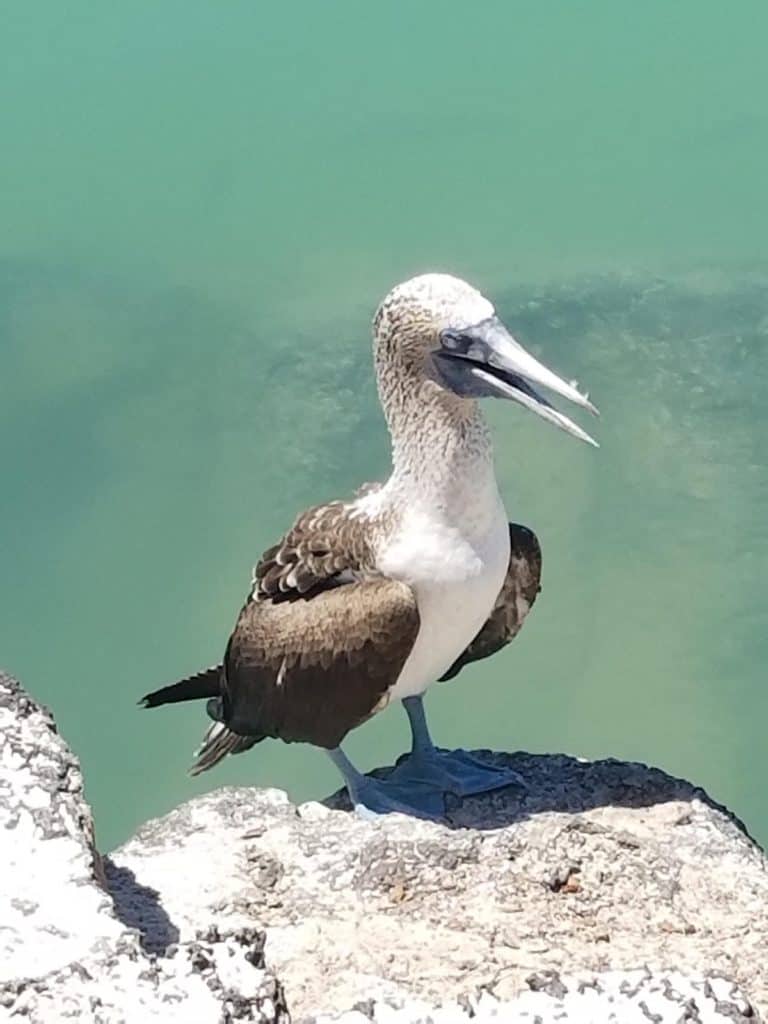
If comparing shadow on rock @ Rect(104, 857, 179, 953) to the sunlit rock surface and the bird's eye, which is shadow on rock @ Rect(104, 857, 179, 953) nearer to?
the sunlit rock surface

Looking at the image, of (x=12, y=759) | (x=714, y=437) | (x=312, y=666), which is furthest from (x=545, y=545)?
(x=12, y=759)

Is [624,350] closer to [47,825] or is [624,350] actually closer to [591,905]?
[591,905]

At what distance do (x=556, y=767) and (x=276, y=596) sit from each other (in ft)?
3.04

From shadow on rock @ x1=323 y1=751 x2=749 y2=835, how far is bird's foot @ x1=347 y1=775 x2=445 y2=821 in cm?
3

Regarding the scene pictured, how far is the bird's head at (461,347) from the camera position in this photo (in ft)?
13.0

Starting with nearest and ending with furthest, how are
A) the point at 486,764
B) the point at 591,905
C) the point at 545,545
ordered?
the point at 591,905 < the point at 486,764 < the point at 545,545

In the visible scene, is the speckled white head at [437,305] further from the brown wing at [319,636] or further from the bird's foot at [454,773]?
the bird's foot at [454,773]

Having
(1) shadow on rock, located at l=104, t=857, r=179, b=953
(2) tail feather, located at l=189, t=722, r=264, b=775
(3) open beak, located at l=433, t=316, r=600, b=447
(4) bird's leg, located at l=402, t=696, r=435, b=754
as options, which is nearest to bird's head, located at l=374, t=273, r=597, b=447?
(3) open beak, located at l=433, t=316, r=600, b=447

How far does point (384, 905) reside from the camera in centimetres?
398

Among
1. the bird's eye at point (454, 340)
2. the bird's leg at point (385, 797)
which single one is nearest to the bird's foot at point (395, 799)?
the bird's leg at point (385, 797)

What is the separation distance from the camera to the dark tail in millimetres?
4695

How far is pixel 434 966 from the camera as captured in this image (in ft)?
12.1

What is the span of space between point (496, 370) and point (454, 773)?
46.5 inches

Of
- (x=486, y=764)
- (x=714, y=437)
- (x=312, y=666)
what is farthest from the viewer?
(x=714, y=437)
